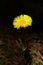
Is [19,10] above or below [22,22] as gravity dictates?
above

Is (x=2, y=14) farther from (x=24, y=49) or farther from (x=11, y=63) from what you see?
(x=24, y=49)

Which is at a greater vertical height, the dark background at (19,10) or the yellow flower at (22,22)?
the dark background at (19,10)

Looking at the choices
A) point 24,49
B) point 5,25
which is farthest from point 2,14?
point 24,49

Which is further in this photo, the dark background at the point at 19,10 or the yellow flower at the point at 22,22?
the dark background at the point at 19,10

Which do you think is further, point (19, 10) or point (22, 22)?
point (19, 10)

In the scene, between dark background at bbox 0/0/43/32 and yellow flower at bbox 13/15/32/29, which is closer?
yellow flower at bbox 13/15/32/29

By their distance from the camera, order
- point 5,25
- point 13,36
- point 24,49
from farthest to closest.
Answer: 1. point 5,25
2. point 13,36
3. point 24,49

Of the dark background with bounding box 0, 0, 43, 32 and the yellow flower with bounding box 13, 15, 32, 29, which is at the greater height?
the dark background with bounding box 0, 0, 43, 32

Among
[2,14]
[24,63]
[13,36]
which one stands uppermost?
[2,14]
